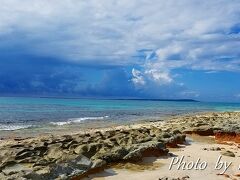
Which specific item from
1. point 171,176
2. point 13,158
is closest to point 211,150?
point 171,176

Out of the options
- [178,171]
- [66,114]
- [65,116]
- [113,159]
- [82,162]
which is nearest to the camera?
[82,162]

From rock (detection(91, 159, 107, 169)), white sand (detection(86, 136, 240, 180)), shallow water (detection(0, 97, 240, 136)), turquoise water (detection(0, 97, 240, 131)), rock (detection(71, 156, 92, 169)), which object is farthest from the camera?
turquoise water (detection(0, 97, 240, 131))

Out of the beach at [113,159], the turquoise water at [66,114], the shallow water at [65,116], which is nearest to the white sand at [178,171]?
the beach at [113,159]

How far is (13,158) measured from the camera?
33.2 feet

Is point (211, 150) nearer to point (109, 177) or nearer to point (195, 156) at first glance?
point (195, 156)

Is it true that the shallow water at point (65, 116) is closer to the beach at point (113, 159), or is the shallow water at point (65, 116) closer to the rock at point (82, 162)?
the beach at point (113, 159)

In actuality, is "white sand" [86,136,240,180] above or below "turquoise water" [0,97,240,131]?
below

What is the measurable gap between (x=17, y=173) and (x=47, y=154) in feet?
7.98

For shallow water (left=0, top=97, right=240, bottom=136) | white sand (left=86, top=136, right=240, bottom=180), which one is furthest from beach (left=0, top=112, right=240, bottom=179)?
shallow water (left=0, top=97, right=240, bottom=136)

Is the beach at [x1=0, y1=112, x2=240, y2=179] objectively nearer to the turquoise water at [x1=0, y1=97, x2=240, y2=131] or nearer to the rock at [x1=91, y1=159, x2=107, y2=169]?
the rock at [x1=91, y1=159, x2=107, y2=169]

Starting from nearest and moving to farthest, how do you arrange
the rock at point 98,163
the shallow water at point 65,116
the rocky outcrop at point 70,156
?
the rocky outcrop at point 70,156 → the rock at point 98,163 → the shallow water at point 65,116

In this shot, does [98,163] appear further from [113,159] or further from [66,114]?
[66,114]

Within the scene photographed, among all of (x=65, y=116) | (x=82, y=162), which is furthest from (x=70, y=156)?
(x=65, y=116)

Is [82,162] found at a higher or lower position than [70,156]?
lower
